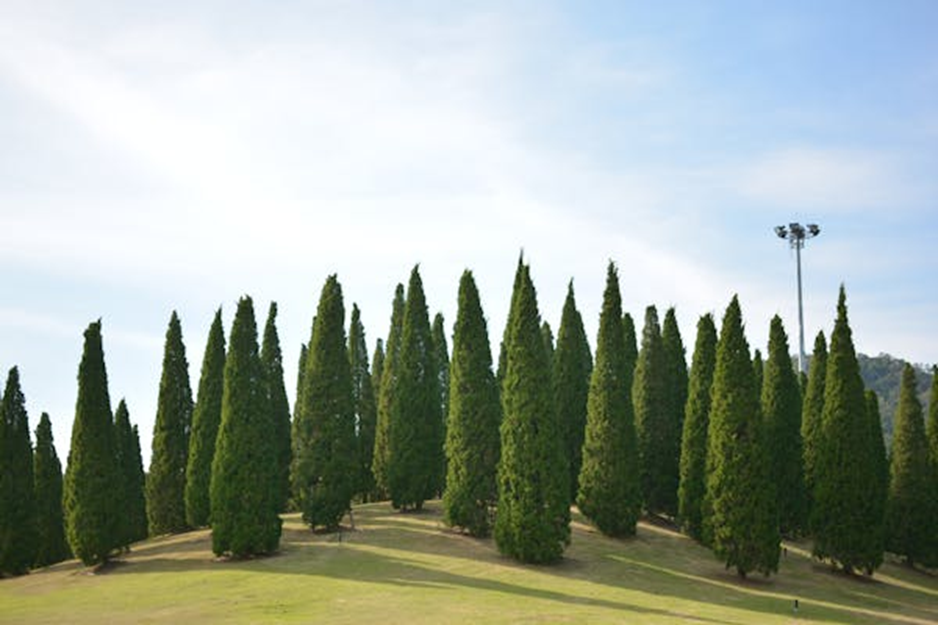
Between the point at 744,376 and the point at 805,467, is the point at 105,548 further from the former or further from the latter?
the point at 805,467

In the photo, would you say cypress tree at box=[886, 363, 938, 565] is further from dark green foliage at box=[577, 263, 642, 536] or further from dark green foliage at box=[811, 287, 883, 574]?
dark green foliage at box=[577, 263, 642, 536]

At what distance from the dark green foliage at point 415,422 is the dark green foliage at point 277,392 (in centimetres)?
962

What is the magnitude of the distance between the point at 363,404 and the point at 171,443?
14305 mm

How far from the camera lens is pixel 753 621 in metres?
27.6

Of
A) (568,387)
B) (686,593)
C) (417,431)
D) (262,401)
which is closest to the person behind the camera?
(686,593)

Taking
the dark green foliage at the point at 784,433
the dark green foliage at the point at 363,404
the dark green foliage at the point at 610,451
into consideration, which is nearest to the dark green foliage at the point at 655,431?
the dark green foliage at the point at 784,433

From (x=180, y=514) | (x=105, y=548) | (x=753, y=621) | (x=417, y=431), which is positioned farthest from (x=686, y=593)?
(x=180, y=514)

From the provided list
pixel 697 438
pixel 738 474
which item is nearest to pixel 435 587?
pixel 738 474

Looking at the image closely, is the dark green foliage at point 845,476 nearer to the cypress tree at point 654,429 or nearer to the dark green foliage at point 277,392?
the cypress tree at point 654,429

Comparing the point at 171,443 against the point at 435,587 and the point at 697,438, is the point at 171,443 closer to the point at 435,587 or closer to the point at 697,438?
the point at 435,587

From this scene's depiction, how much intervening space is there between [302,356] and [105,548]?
3378 centimetres

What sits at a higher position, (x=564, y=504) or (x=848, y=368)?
(x=848, y=368)

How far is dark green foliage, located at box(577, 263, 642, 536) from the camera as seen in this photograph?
4169 centimetres

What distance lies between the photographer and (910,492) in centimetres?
4566
